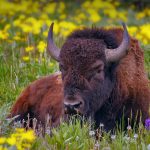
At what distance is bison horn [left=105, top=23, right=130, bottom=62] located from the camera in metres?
8.95

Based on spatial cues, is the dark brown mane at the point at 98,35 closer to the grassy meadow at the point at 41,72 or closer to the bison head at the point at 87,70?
the bison head at the point at 87,70

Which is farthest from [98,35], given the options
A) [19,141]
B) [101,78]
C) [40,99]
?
[19,141]

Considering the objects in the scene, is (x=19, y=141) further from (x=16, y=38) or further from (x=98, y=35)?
(x=16, y=38)

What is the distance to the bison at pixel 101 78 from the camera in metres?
8.55

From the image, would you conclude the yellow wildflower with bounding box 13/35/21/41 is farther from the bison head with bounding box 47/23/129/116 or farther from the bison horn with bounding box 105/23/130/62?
the bison horn with bounding box 105/23/130/62

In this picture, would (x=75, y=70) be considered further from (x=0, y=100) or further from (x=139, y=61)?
(x=0, y=100)

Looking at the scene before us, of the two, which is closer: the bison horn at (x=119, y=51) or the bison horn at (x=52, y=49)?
the bison horn at (x=119, y=51)

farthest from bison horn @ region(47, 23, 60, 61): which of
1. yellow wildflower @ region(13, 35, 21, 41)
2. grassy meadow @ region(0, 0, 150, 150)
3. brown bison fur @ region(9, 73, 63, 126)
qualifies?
yellow wildflower @ region(13, 35, 21, 41)

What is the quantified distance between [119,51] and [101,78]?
1.35 ft

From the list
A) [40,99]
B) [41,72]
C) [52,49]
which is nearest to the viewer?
[52,49]

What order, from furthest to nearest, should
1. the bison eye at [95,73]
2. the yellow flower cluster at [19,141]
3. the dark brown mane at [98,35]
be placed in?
the dark brown mane at [98,35] → the bison eye at [95,73] → the yellow flower cluster at [19,141]

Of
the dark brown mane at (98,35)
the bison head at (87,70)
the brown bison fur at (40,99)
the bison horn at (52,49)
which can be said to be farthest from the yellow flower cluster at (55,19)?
the bison head at (87,70)

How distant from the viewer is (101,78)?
8.84 metres

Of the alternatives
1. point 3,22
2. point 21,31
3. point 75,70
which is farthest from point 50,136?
point 3,22
